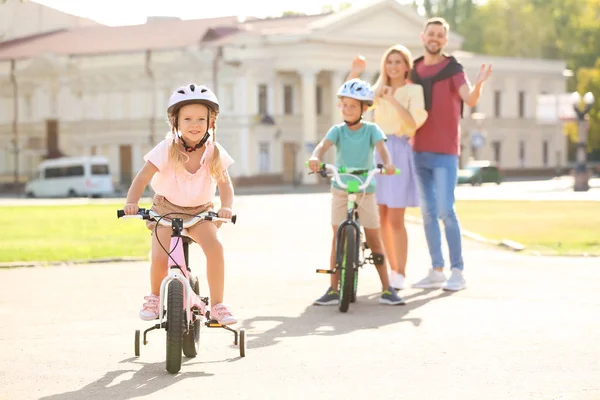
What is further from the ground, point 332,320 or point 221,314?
point 221,314

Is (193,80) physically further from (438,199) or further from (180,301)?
(180,301)

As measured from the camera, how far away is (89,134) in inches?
3366

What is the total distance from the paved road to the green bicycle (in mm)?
213

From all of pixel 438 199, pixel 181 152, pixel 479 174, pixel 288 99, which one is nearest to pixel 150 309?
pixel 181 152

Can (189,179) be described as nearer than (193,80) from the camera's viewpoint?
Yes

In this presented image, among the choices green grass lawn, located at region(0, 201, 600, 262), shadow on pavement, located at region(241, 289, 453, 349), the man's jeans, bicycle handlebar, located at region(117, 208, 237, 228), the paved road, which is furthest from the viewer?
green grass lawn, located at region(0, 201, 600, 262)

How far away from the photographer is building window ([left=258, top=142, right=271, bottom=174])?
8088 cm

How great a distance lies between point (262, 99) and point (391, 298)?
70.7 metres

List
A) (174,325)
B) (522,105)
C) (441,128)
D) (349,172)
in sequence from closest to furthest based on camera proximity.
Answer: (174,325) < (349,172) < (441,128) < (522,105)

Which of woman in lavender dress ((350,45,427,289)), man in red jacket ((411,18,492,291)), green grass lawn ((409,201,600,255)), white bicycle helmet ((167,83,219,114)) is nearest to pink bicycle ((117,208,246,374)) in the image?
white bicycle helmet ((167,83,219,114))

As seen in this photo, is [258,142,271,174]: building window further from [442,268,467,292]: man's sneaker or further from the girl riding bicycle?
the girl riding bicycle

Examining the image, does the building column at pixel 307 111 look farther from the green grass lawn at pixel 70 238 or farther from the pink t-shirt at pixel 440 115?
the pink t-shirt at pixel 440 115

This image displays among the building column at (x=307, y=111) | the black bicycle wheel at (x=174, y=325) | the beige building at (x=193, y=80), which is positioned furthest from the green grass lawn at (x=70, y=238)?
the building column at (x=307, y=111)

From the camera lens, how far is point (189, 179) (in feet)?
27.6
